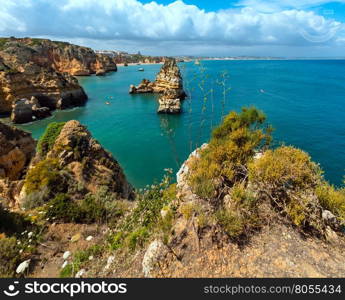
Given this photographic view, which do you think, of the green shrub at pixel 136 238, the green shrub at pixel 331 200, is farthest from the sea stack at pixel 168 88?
the green shrub at pixel 136 238

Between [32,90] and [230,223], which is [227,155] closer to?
[230,223]

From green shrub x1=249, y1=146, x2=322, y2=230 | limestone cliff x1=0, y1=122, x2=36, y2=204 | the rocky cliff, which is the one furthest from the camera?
the rocky cliff

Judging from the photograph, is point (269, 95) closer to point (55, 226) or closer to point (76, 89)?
point (76, 89)

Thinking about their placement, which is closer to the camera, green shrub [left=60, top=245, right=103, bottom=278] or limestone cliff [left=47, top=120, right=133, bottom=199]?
green shrub [left=60, top=245, right=103, bottom=278]

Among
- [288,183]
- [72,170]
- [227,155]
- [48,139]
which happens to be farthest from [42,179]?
[288,183]

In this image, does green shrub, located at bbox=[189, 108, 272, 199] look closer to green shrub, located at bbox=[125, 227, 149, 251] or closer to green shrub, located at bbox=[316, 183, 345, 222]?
green shrub, located at bbox=[125, 227, 149, 251]

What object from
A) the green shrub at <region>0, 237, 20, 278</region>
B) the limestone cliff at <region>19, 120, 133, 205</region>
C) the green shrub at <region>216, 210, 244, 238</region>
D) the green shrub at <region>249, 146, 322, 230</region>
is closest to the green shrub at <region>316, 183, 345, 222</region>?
the green shrub at <region>249, 146, 322, 230</region>

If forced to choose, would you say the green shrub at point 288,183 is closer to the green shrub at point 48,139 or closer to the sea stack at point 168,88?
the green shrub at point 48,139
